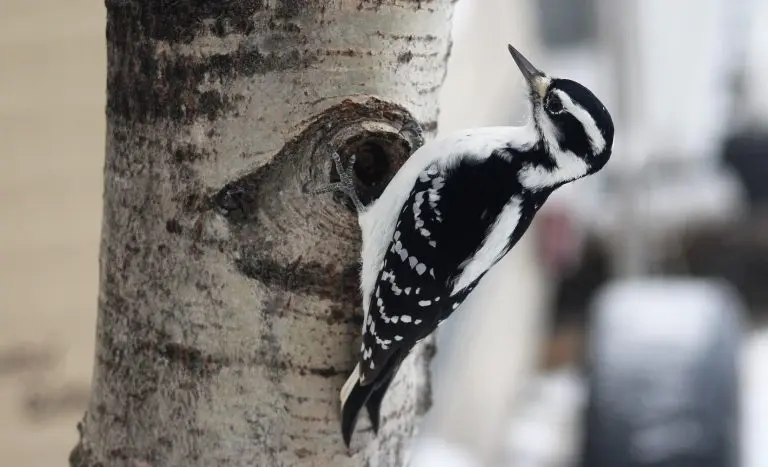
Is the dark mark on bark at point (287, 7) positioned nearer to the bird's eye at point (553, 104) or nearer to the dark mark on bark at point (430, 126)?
the dark mark on bark at point (430, 126)

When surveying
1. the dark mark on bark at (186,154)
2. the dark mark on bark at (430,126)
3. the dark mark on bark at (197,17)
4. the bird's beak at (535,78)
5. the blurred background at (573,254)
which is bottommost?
the blurred background at (573,254)

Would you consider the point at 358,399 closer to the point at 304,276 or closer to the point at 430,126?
the point at 304,276

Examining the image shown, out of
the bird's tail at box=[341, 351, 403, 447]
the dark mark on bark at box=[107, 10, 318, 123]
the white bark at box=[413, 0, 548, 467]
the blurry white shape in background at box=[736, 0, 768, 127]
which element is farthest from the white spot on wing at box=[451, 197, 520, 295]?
the blurry white shape in background at box=[736, 0, 768, 127]

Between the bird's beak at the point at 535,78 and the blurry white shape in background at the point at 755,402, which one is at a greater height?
the bird's beak at the point at 535,78

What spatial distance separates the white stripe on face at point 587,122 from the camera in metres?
0.76

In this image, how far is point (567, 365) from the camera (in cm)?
411

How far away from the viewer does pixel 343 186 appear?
0.64m

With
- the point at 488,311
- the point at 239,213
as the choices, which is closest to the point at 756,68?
the point at 488,311

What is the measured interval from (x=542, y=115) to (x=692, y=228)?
12.6 feet

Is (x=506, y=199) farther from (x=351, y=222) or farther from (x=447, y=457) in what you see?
(x=447, y=457)

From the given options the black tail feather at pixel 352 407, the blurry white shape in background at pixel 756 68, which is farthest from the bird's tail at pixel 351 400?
the blurry white shape in background at pixel 756 68

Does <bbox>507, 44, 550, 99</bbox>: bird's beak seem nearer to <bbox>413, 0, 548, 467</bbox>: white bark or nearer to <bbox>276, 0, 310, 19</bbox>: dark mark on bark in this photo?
<bbox>276, 0, 310, 19</bbox>: dark mark on bark

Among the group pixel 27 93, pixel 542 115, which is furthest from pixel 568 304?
Result: pixel 542 115

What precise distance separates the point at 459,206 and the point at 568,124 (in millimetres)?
140
